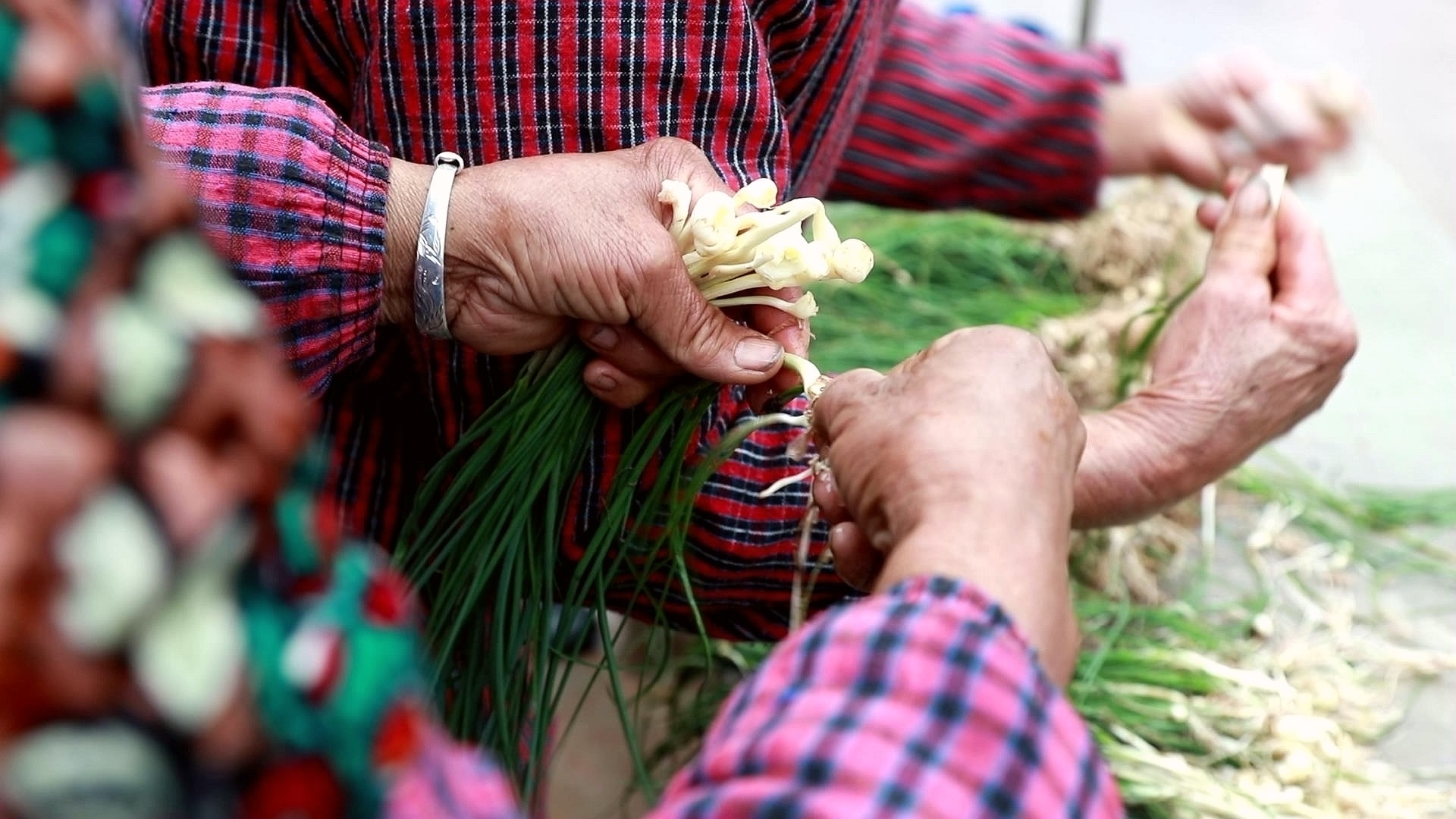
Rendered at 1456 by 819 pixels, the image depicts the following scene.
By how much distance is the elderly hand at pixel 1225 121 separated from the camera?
4.46 feet

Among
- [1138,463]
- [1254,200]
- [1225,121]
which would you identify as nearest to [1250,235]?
[1254,200]

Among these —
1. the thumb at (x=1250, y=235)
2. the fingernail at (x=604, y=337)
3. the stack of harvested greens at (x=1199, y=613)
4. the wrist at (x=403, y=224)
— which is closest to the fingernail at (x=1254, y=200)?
the thumb at (x=1250, y=235)

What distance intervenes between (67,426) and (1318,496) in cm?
161

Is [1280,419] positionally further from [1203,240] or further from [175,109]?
[1203,240]

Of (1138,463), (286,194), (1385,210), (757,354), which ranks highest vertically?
(286,194)

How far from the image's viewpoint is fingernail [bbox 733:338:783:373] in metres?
0.90

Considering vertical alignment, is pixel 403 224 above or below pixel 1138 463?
above

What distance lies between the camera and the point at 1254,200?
44.3 inches

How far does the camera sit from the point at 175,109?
2.69 ft

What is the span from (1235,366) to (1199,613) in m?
0.47

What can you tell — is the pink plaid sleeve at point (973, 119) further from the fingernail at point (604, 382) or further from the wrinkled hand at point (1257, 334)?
the fingernail at point (604, 382)

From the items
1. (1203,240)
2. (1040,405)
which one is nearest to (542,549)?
(1040,405)

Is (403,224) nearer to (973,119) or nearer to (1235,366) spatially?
(1235,366)

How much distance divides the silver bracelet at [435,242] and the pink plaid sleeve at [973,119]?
2.19ft
